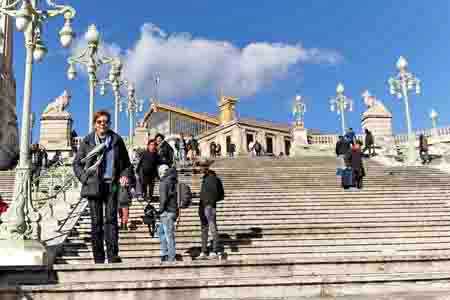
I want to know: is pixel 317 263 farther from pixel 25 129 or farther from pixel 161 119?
pixel 161 119

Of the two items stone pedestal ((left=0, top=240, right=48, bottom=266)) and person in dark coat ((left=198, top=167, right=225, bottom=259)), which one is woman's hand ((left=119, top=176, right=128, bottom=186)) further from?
person in dark coat ((left=198, top=167, right=225, bottom=259))

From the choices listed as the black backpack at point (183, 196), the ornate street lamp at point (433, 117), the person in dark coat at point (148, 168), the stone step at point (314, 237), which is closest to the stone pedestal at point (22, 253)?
the stone step at point (314, 237)

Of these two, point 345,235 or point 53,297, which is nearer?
point 53,297

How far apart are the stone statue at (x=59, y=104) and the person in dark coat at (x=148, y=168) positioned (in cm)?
2384

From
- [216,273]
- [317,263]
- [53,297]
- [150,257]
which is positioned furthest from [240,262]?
[150,257]

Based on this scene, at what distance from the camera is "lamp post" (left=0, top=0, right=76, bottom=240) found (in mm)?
7352

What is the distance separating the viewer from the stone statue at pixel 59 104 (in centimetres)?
3350

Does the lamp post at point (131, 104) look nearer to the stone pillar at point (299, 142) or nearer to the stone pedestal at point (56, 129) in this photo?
the stone pedestal at point (56, 129)

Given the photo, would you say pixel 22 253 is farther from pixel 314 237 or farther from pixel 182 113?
pixel 182 113

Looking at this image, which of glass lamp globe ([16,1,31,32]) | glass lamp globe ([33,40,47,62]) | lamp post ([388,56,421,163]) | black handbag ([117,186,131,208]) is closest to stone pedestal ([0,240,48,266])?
black handbag ([117,186,131,208])

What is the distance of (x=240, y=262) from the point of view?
18.9 ft

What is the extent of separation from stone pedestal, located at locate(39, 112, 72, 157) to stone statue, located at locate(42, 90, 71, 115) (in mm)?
677

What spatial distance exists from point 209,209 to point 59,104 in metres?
28.0

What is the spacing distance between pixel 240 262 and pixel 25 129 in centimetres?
448
